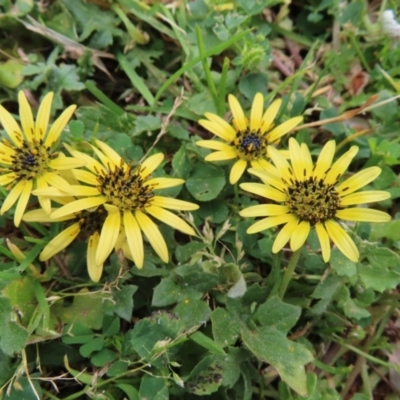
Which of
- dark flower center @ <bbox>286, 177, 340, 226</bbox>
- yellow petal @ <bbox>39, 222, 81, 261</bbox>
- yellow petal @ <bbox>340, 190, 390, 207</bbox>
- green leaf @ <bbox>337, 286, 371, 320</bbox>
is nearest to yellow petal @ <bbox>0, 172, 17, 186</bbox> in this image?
yellow petal @ <bbox>39, 222, 81, 261</bbox>

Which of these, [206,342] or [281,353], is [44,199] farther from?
[281,353]

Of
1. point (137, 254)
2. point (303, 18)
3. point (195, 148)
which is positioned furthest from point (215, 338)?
point (303, 18)

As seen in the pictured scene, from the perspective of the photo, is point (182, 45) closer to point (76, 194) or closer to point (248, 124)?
point (248, 124)

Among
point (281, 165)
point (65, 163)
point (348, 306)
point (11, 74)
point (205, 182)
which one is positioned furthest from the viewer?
point (11, 74)

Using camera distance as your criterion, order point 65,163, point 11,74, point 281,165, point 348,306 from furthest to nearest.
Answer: point 11,74 < point 348,306 < point 281,165 < point 65,163

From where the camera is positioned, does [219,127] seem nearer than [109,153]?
No

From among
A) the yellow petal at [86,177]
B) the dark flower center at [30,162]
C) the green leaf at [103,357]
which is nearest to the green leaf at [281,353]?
the green leaf at [103,357]

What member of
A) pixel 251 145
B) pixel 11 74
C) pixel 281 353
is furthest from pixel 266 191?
pixel 11 74

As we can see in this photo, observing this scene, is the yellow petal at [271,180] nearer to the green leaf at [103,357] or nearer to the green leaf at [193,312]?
the green leaf at [193,312]
